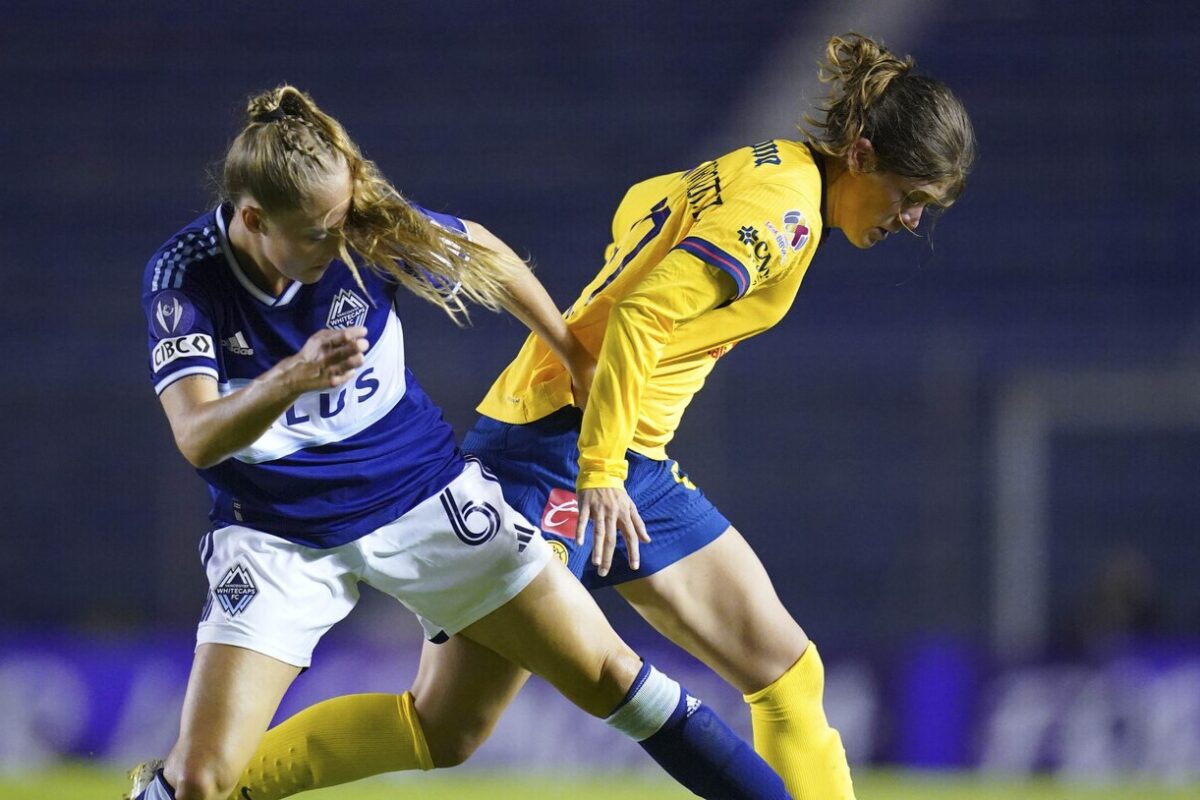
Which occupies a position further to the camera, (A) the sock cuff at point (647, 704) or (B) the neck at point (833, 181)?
(B) the neck at point (833, 181)

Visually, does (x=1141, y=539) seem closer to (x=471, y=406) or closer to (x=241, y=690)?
(x=471, y=406)

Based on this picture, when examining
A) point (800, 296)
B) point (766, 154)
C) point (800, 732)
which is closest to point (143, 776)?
point (800, 732)

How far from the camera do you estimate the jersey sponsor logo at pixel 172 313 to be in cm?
267

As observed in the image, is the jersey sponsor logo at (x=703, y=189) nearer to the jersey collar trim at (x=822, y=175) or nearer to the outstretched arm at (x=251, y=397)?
the jersey collar trim at (x=822, y=175)

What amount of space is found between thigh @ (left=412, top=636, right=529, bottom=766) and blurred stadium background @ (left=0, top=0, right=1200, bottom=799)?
4.94 meters

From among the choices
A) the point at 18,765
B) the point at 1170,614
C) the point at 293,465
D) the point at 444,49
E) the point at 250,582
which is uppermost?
the point at 293,465

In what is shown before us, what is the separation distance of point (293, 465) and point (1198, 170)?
956cm

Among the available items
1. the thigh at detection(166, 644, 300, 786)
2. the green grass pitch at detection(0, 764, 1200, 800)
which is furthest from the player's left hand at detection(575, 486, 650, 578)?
the green grass pitch at detection(0, 764, 1200, 800)

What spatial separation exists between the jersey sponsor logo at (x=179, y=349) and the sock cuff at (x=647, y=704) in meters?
1.00

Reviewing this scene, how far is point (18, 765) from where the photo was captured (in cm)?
625

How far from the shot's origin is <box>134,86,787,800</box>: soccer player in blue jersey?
2688 millimetres

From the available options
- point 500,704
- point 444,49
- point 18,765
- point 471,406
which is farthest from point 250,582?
point 444,49

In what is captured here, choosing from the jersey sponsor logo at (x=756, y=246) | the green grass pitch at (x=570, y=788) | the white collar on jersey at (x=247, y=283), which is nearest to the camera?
the white collar on jersey at (x=247, y=283)

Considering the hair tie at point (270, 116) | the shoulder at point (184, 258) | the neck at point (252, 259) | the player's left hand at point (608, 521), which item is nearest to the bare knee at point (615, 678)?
the player's left hand at point (608, 521)
